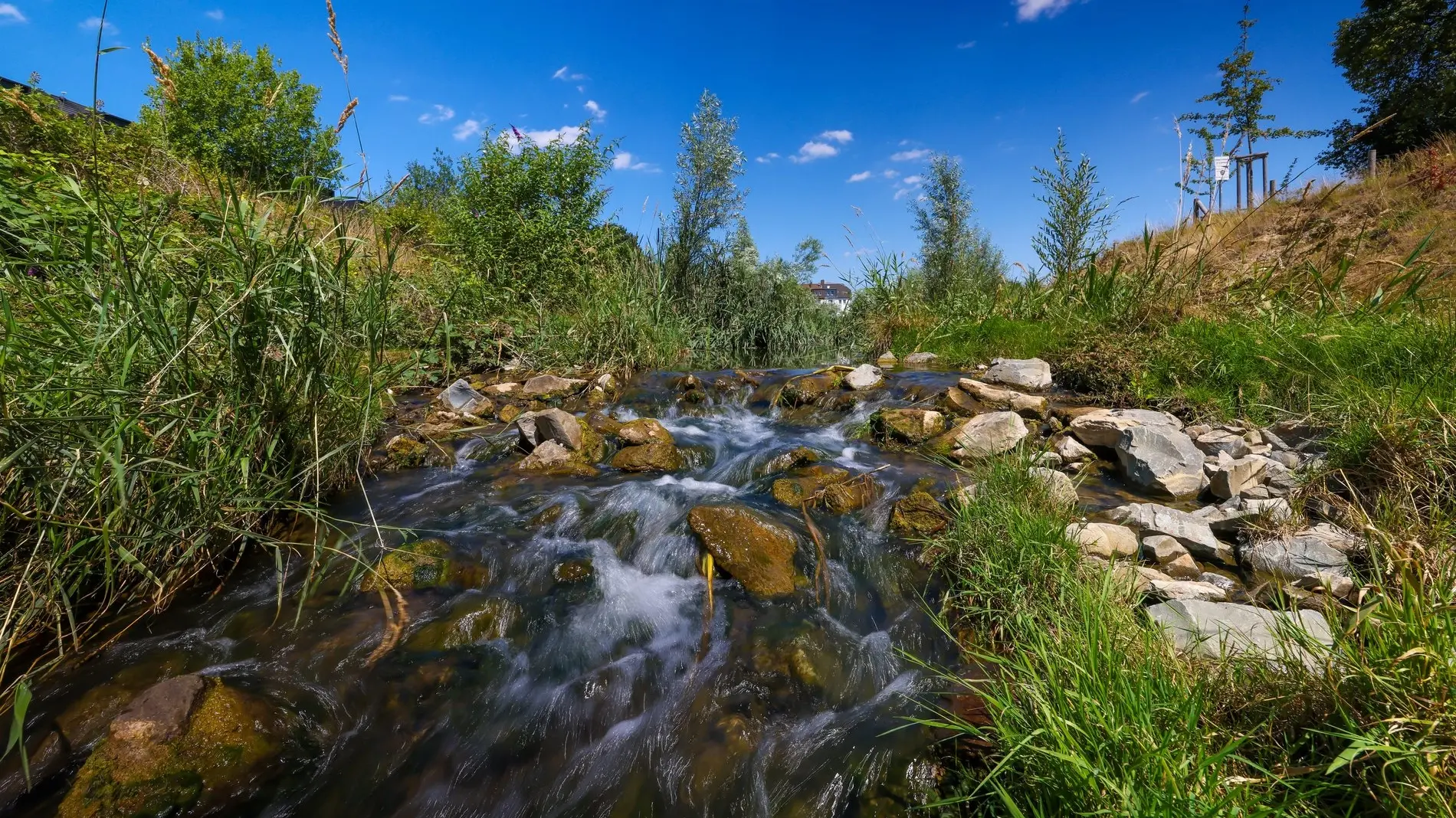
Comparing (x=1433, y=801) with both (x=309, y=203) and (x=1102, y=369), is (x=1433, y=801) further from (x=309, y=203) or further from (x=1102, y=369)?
(x=1102, y=369)

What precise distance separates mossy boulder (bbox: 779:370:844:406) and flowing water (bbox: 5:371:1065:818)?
314 centimetres

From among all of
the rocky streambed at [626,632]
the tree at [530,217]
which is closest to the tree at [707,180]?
the tree at [530,217]

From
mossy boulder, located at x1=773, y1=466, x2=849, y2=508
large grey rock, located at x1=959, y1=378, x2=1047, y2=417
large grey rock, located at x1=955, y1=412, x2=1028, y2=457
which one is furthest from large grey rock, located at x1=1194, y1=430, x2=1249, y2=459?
mossy boulder, located at x1=773, y1=466, x2=849, y2=508

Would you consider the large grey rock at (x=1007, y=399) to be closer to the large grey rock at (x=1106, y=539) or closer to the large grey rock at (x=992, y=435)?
the large grey rock at (x=992, y=435)

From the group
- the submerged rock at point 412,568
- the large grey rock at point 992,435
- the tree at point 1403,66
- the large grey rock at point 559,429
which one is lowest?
the submerged rock at point 412,568

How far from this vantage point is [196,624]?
2363 mm

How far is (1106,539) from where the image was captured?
9.11ft

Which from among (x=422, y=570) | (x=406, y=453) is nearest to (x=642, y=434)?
(x=406, y=453)

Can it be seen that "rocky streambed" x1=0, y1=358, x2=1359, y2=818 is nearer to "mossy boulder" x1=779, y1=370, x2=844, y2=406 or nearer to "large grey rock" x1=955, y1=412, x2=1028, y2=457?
"large grey rock" x1=955, y1=412, x2=1028, y2=457

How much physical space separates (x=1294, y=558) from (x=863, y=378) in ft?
14.5

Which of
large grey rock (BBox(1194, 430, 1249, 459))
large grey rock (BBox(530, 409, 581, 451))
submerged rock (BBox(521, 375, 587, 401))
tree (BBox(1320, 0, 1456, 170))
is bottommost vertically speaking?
large grey rock (BBox(1194, 430, 1249, 459))

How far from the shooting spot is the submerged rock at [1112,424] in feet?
13.9

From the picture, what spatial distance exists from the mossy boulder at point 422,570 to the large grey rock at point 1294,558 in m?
4.16

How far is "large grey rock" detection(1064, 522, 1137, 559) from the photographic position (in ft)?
8.87
